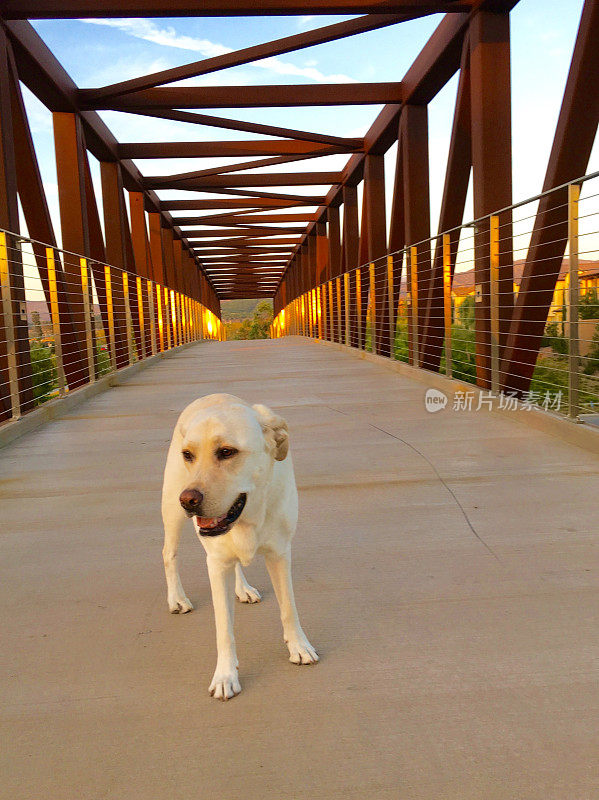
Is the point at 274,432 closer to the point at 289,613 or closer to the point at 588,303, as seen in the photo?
the point at 289,613

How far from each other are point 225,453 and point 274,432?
0.17 meters

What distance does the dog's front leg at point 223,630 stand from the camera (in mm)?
1874

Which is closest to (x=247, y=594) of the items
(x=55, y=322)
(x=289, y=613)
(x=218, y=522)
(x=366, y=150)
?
(x=289, y=613)

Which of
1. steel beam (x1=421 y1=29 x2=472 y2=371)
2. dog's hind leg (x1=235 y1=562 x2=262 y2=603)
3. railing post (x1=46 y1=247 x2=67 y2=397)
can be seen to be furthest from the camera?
steel beam (x1=421 y1=29 x2=472 y2=371)

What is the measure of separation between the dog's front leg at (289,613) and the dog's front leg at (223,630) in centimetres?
15

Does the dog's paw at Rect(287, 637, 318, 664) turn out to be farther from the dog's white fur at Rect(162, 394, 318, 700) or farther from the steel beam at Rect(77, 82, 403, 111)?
the steel beam at Rect(77, 82, 403, 111)

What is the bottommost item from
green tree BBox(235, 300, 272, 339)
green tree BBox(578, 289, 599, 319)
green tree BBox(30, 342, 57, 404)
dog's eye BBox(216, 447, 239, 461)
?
green tree BBox(235, 300, 272, 339)

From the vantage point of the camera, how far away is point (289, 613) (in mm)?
2037

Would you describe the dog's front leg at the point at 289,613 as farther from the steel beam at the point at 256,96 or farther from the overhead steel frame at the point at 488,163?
the steel beam at the point at 256,96

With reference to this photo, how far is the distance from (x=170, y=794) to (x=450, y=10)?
29.5 ft

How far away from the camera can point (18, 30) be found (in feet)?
28.5

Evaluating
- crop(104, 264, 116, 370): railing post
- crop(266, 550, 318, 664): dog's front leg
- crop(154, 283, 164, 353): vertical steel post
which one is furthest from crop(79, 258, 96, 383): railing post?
crop(154, 283, 164, 353): vertical steel post

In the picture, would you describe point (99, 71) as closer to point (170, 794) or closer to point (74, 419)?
point (74, 419)

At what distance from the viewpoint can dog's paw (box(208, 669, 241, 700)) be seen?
1848mm
